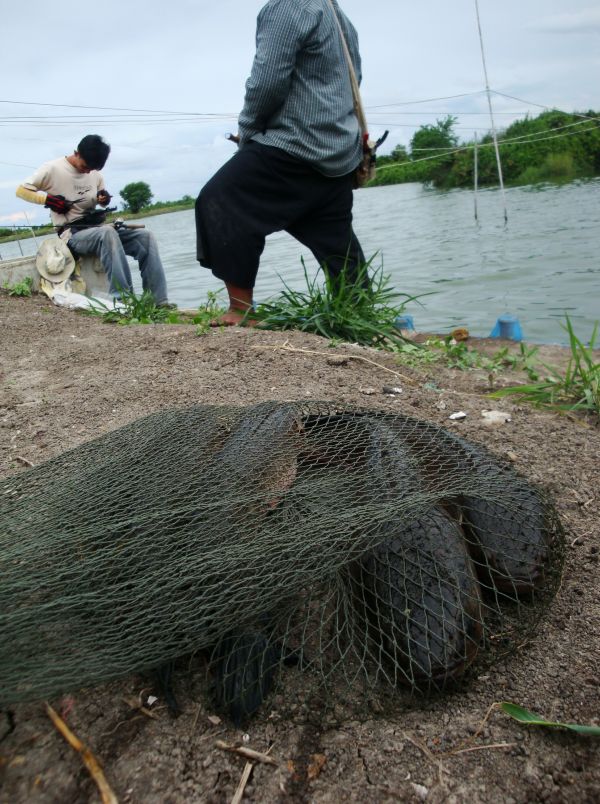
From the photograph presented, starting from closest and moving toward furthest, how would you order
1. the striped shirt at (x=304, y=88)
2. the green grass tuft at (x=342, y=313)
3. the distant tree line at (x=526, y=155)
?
the striped shirt at (x=304, y=88) < the green grass tuft at (x=342, y=313) < the distant tree line at (x=526, y=155)

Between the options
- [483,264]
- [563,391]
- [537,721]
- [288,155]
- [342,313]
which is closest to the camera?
[537,721]

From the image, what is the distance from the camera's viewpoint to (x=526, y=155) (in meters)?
26.7

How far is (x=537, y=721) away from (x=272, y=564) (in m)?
0.68

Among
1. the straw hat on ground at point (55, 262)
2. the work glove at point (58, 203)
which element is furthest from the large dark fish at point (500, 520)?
the work glove at point (58, 203)

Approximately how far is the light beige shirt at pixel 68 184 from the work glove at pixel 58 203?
0.17 feet

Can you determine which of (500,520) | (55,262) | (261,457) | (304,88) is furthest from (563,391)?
(55,262)

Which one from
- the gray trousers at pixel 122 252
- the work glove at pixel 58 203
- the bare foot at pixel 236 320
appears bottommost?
the bare foot at pixel 236 320

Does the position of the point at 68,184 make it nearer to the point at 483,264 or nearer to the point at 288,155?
the point at 288,155

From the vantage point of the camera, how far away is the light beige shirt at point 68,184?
724 cm

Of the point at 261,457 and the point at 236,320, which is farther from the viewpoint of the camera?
the point at 236,320

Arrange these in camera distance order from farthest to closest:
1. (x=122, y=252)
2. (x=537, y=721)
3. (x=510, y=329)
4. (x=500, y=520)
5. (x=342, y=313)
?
(x=122, y=252)
(x=510, y=329)
(x=342, y=313)
(x=500, y=520)
(x=537, y=721)

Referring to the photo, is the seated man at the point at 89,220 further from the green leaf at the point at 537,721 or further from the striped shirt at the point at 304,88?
the green leaf at the point at 537,721

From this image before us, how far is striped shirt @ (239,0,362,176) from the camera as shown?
3975 mm

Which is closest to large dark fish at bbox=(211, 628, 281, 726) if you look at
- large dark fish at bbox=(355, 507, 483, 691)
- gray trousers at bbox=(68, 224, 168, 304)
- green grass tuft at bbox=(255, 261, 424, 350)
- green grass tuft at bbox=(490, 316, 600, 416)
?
large dark fish at bbox=(355, 507, 483, 691)
